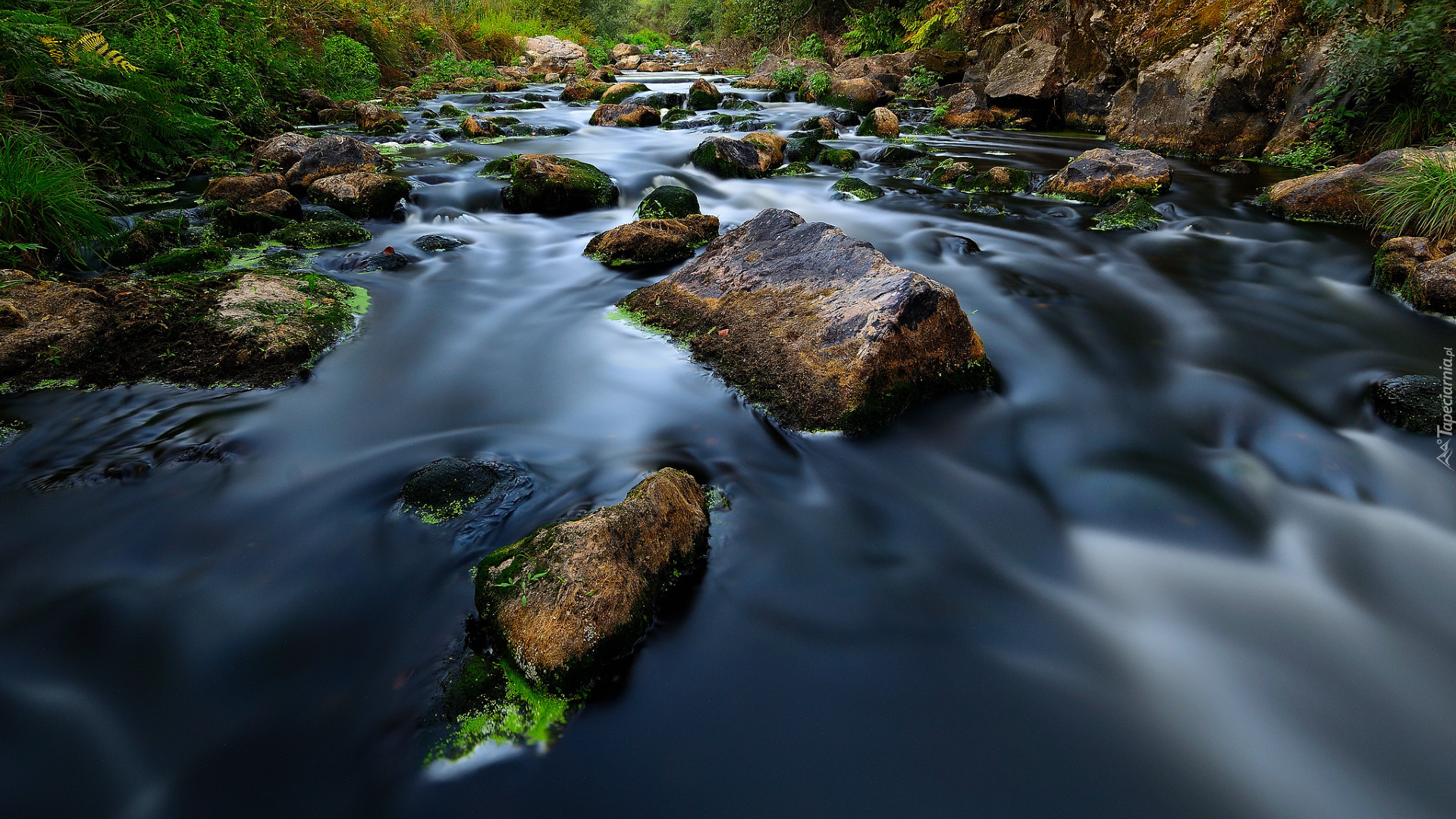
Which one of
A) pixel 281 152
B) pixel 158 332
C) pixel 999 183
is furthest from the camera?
pixel 999 183

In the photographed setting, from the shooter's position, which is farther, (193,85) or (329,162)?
(193,85)

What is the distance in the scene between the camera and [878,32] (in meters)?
19.3

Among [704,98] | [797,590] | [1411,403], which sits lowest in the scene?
[797,590]

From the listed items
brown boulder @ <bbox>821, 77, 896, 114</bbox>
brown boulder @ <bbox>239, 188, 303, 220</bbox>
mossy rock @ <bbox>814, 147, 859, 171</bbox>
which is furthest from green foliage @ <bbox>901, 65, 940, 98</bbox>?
brown boulder @ <bbox>239, 188, 303, 220</bbox>

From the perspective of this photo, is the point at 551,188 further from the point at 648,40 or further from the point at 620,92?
the point at 648,40

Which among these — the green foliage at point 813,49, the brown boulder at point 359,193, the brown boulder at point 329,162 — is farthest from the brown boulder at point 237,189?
the green foliage at point 813,49

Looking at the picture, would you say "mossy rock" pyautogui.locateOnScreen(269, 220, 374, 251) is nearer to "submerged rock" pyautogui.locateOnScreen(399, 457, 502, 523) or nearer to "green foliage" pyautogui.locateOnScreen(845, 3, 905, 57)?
"submerged rock" pyautogui.locateOnScreen(399, 457, 502, 523)

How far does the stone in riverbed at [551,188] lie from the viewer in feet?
23.2

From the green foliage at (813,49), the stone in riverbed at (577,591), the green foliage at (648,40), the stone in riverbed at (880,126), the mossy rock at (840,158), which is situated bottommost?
the stone in riverbed at (577,591)

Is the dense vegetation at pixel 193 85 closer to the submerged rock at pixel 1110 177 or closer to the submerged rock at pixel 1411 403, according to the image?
the submerged rock at pixel 1110 177

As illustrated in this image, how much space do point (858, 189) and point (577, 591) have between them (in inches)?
285

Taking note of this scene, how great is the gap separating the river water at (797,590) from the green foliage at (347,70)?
11.6 m

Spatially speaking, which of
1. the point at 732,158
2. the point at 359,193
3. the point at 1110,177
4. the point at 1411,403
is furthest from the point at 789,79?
the point at 1411,403

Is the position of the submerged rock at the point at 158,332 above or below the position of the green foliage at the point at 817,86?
below
